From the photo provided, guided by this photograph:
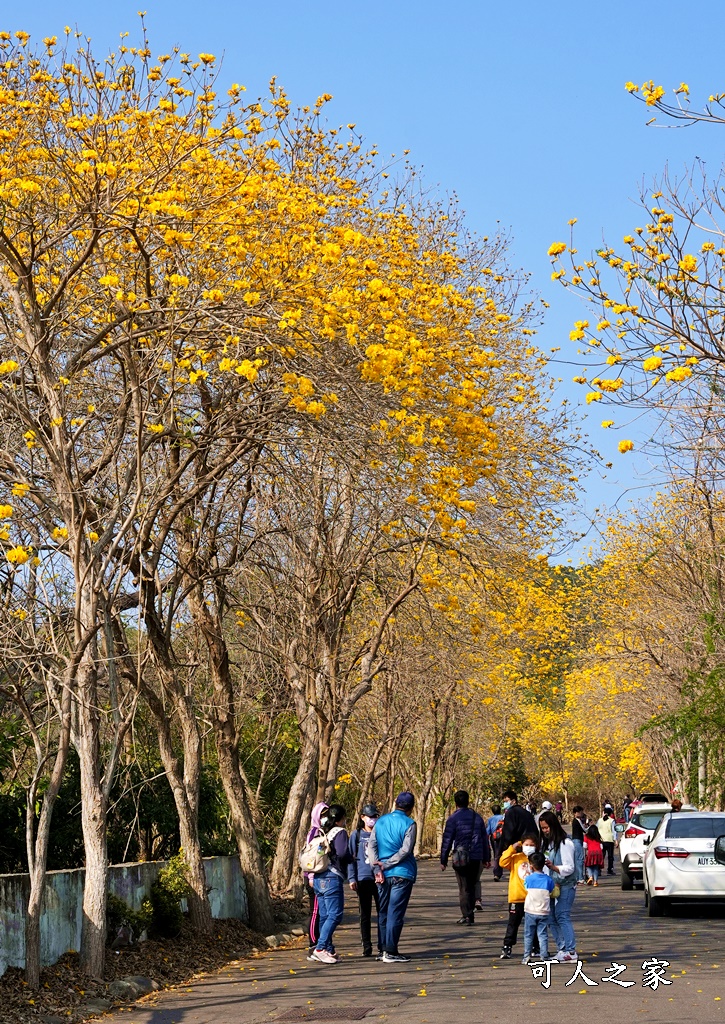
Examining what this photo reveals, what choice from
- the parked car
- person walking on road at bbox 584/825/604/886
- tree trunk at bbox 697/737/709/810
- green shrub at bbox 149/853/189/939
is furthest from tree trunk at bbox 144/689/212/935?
tree trunk at bbox 697/737/709/810

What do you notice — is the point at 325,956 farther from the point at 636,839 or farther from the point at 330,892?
the point at 636,839

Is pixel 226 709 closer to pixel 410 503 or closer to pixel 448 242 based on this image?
pixel 410 503

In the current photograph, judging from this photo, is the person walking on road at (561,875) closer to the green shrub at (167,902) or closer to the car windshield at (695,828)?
the green shrub at (167,902)

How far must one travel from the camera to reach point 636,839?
26516mm

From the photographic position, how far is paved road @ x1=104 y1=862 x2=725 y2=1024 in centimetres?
1011

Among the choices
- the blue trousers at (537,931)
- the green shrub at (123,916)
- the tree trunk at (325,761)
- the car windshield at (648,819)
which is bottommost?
the blue trousers at (537,931)

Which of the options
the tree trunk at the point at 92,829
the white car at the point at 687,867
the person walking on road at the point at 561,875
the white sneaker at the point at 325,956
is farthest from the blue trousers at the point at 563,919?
the white car at the point at 687,867

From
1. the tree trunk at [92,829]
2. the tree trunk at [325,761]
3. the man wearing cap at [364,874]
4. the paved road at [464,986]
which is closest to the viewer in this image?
the paved road at [464,986]

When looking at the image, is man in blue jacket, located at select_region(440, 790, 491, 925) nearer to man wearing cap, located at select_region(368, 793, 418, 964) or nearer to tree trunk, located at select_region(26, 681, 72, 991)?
man wearing cap, located at select_region(368, 793, 418, 964)

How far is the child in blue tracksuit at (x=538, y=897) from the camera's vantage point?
12094 millimetres

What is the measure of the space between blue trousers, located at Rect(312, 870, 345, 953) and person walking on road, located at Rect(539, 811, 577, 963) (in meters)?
2.17

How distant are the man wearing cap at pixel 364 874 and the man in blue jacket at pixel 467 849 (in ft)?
9.63

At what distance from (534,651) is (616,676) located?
411 inches

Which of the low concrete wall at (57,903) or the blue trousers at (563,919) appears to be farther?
the blue trousers at (563,919)
